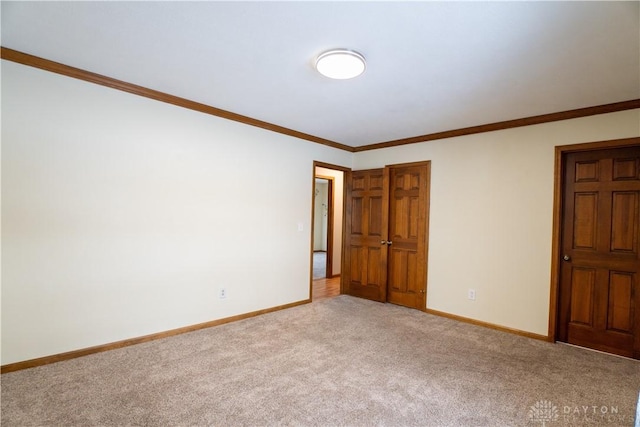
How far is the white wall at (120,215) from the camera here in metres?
2.36

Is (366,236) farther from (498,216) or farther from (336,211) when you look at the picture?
(498,216)

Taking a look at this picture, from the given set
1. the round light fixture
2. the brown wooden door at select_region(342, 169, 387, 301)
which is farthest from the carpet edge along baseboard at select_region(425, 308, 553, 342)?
the round light fixture

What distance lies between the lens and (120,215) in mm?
2805

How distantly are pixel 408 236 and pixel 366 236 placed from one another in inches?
28.0

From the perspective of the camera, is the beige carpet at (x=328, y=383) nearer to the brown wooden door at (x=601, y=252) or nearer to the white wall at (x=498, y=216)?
the brown wooden door at (x=601, y=252)

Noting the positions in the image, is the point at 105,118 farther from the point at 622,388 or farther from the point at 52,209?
the point at 622,388

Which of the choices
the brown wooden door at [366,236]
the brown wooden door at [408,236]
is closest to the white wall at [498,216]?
the brown wooden door at [408,236]

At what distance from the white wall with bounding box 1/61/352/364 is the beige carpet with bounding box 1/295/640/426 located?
38 cm

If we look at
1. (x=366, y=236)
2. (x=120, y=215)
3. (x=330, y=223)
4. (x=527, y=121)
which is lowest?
(x=366, y=236)

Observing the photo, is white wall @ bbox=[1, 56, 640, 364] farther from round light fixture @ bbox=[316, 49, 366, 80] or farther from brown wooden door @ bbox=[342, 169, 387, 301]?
round light fixture @ bbox=[316, 49, 366, 80]

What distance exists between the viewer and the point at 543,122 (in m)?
3.32

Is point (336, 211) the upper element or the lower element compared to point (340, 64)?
lower

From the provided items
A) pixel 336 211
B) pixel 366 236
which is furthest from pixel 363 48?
pixel 336 211

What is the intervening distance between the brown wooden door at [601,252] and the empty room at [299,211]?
0.06 feet
